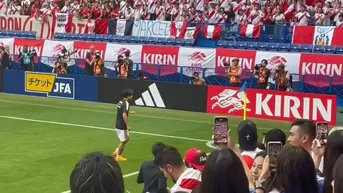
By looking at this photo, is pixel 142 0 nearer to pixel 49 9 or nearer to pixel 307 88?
pixel 49 9

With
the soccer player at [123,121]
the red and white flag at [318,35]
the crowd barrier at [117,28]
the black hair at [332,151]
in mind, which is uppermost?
the crowd barrier at [117,28]

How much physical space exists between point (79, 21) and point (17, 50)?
13.1 feet

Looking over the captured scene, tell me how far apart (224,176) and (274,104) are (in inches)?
705

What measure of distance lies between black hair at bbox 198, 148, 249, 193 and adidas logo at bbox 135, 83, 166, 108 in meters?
20.2

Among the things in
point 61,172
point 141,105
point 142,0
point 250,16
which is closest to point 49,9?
point 142,0

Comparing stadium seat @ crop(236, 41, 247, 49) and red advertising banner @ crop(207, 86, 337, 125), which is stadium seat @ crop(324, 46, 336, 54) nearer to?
stadium seat @ crop(236, 41, 247, 49)

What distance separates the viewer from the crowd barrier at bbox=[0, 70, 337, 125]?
21312 millimetres

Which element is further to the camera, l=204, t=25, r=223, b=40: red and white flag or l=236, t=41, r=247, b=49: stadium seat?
l=204, t=25, r=223, b=40: red and white flag

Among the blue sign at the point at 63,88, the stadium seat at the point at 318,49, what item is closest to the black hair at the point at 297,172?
the blue sign at the point at 63,88

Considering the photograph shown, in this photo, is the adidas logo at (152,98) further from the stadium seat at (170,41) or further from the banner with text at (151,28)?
the banner with text at (151,28)

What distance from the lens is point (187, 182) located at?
6934 millimetres

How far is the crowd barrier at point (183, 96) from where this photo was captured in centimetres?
2131

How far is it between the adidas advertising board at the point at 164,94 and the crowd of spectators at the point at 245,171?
1615 centimetres

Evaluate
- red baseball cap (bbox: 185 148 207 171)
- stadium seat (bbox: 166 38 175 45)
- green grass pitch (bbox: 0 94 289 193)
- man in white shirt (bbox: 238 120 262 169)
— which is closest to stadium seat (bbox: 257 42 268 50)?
stadium seat (bbox: 166 38 175 45)
